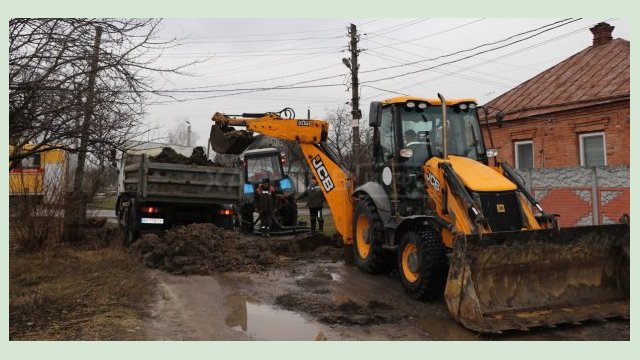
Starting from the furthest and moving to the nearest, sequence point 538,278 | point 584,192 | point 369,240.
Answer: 1. point 584,192
2. point 369,240
3. point 538,278

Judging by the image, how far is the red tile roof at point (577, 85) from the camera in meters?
12.9

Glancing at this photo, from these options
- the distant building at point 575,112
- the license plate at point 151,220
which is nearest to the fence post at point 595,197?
the distant building at point 575,112

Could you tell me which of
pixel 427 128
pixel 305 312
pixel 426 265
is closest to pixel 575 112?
pixel 427 128

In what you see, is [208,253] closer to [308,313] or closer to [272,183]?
[308,313]

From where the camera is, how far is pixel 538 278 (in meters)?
5.45

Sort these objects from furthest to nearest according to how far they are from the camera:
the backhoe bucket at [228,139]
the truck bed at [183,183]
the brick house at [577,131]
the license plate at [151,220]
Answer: the brick house at [577,131], the license plate at [151,220], the truck bed at [183,183], the backhoe bucket at [228,139]

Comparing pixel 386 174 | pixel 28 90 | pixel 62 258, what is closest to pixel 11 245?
pixel 62 258

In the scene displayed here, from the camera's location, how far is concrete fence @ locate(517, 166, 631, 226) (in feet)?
32.0

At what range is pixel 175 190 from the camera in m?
9.87

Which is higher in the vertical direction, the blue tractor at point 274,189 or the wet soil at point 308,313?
the blue tractor at point 274,189

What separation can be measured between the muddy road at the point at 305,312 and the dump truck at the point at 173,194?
7.70ft

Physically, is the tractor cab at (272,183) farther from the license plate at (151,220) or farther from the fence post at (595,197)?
the fence post at (595,197)

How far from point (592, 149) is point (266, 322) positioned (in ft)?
37.7

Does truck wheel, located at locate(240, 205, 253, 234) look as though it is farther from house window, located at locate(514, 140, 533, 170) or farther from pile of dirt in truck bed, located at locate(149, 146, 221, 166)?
house window, located at locate(514, 140, 533, 170)
